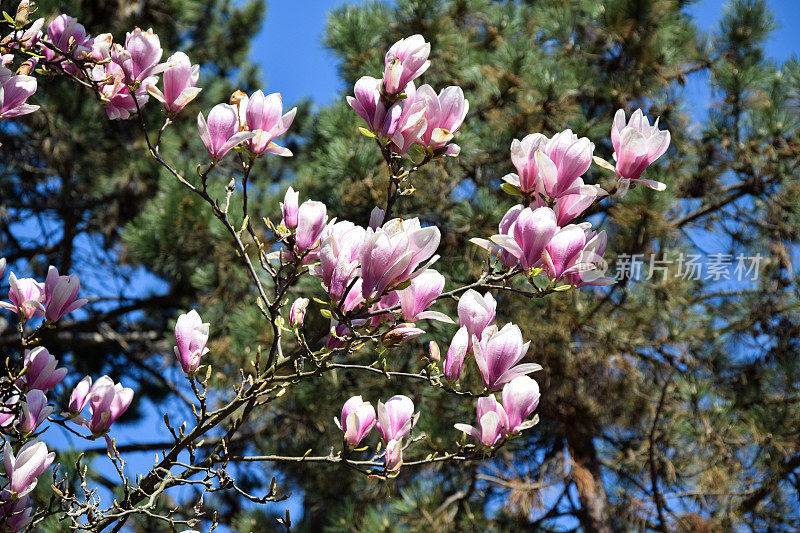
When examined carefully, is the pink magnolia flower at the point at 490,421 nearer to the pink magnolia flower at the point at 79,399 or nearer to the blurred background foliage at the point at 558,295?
the pink magnolia flower at the point at 79,399

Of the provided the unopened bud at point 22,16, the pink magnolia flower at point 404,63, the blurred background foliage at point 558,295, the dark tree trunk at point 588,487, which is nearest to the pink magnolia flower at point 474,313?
the pink magnolia flower at point 404,63

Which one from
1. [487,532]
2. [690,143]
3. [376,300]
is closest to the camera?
[376,300]

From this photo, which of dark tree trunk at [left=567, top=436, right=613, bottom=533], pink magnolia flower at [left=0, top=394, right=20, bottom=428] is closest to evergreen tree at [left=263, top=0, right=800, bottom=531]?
dark tree trunk at [left=567, top=436, right=613, bottom=533]

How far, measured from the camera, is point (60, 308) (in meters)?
0.89

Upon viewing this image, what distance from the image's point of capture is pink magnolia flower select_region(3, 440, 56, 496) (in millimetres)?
740

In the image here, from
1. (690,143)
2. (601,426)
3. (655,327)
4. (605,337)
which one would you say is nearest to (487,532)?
(601,426)

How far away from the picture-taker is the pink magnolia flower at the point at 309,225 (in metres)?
0.74

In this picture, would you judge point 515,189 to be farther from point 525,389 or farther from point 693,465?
point 693,465

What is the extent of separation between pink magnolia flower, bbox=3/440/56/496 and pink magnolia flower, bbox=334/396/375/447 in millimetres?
334

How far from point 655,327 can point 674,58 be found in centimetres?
116

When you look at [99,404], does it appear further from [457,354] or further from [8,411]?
[457,354]

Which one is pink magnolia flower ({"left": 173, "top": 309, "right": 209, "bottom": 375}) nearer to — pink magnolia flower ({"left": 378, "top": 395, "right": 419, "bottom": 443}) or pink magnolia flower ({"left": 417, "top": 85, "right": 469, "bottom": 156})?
pink magnolia flower ({"left": 378, "top": 395, "right": 419, "bottom": 443})

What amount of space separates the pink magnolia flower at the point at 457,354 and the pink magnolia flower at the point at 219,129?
332mm

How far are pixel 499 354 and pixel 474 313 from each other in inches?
2.1
